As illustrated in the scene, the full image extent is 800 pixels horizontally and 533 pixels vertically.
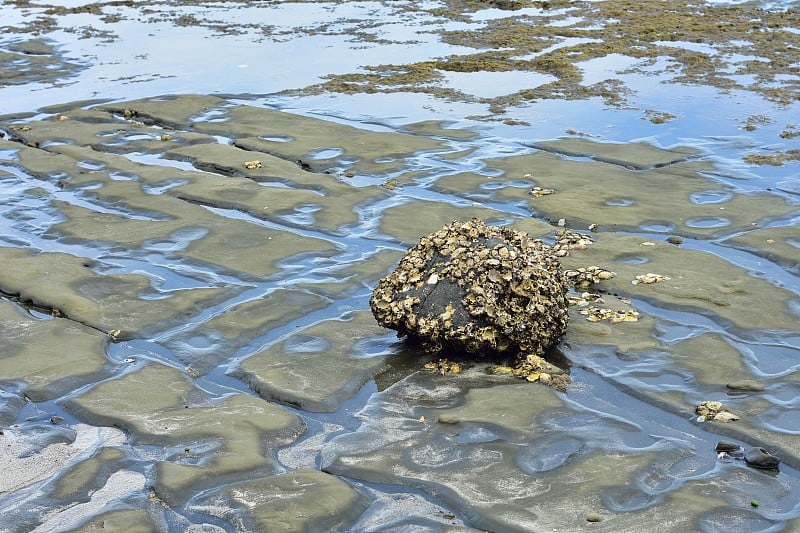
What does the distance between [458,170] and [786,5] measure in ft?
41.0

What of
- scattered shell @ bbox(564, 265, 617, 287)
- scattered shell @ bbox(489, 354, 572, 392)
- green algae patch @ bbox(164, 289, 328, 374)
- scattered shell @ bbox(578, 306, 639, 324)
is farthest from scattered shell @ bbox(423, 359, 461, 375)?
scattered shell @ bbox(564, 265, 617, 287)

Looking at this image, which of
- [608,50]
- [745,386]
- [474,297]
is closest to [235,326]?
[474,297]

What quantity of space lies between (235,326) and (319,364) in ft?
3.55

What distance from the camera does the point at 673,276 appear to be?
8.92 metres

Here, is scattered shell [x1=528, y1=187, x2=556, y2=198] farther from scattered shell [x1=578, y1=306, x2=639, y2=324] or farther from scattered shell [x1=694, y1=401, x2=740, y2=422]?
scattered shell [x1=694, y1=401, x2=740, y2=422]

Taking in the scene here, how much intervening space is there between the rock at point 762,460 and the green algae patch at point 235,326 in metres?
3.86

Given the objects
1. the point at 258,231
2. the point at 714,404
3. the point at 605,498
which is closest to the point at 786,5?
the point at 258,231

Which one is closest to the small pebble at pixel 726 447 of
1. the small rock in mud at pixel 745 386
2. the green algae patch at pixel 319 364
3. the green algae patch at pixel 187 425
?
the small rock in mud at pixel 745 386

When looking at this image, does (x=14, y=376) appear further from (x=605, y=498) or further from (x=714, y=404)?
(x=714, y=404)

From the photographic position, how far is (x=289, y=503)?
220 inches

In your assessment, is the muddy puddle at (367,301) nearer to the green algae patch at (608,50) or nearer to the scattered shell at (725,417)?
the scattered shell at (725,417)

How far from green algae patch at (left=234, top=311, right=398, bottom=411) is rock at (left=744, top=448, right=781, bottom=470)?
266 centimetres

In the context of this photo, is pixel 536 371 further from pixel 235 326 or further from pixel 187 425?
pixel 235 326

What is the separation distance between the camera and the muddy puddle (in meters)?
5.78
